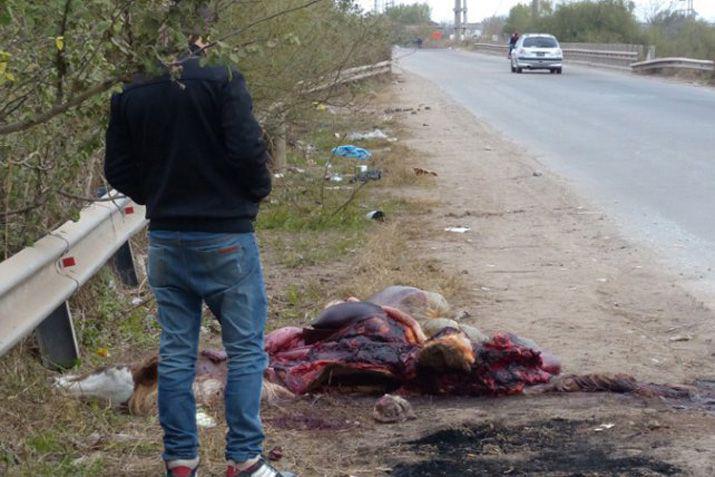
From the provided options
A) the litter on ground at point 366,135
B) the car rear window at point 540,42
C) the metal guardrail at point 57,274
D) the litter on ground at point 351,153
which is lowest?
the car rear window at point 540,42

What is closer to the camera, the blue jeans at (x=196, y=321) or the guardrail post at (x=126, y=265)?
the blue jeans at (x=196, y=321)

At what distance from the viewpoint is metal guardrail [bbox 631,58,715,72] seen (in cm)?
3729

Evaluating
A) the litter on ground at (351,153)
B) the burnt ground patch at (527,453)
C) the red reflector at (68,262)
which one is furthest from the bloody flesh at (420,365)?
the litter on ground at (351,153)

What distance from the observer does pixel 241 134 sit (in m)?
4.19

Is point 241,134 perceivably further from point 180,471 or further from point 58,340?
point 58,340

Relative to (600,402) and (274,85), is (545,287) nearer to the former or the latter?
(600,402)

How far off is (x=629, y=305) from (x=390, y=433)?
3.18 meters

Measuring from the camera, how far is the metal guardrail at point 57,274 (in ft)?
16.6

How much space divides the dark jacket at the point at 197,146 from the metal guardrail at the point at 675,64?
1340 inches

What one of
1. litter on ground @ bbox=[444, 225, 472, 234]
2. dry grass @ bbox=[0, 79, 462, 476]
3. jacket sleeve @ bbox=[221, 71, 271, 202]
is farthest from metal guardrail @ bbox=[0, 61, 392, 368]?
litter on ground @ bbox=[444, 225, 472, 234]

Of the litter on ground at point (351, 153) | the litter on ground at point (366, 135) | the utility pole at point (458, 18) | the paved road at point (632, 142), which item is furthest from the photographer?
the utility pole at point (458, 18)

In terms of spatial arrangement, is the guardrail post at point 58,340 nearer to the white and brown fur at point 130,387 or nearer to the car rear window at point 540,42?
the white and brown fur at point 130,387

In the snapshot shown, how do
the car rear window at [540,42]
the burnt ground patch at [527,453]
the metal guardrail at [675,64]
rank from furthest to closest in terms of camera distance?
1. the car rear window at [540,42]
2. the metal guardrail at [675,64]
3. the burnt ground patch at [527,453]

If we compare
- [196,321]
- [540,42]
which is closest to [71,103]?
[196,321]
